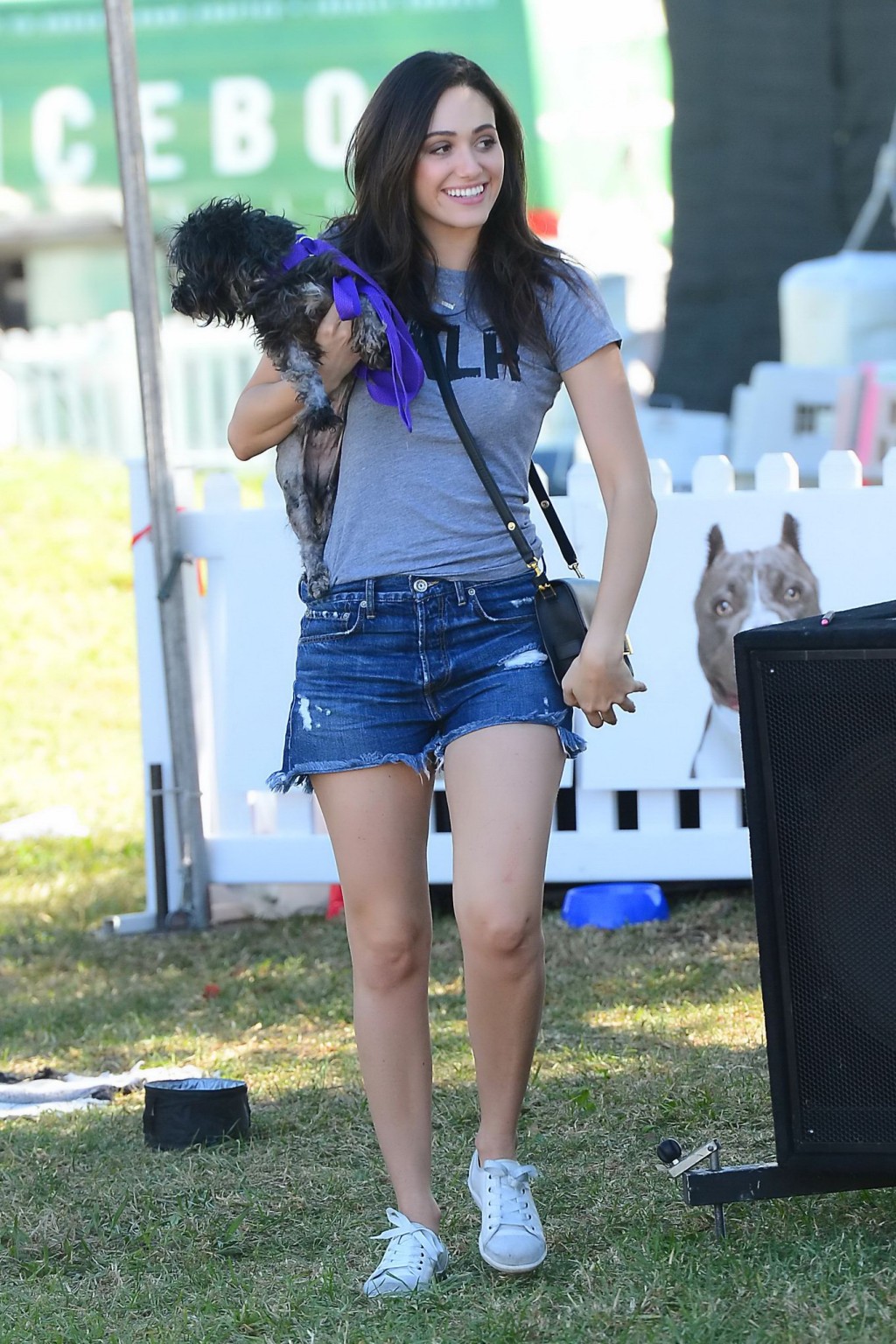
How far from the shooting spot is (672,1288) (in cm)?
269

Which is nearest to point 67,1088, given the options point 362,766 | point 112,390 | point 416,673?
point 362,766

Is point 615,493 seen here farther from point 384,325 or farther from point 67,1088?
point 67,1088

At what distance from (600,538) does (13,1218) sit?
2724 millimetres

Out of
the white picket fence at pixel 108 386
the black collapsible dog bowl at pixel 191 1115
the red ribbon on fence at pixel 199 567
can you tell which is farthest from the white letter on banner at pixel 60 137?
the black collapsible dog bowl at pixel 191 1115

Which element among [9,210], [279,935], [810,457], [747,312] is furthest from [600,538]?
[9,210]

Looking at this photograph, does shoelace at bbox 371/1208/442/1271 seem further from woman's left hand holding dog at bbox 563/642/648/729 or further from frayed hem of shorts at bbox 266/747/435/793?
woman's left hand holding dog at bbox 563/642/648/729

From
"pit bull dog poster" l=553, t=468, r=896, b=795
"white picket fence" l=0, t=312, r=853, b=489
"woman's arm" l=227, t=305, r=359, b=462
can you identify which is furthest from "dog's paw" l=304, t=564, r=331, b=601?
"white picket fence" l=0, t=312, r=853, b=489

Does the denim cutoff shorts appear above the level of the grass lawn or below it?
above

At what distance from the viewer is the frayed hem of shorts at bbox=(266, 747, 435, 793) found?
271 centimetres

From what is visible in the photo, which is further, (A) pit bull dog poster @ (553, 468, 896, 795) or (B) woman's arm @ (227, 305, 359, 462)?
(A) pit bull dog poster @ (553, 468, 896, 795)

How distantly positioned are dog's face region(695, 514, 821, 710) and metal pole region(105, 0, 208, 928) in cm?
161

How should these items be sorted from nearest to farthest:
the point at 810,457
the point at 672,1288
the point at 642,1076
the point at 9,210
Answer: the point at 672,1288 < the point at 642,1076 < the point at 810,457 < the point at 9,210

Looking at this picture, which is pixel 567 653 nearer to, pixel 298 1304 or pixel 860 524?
pixel 298 1304

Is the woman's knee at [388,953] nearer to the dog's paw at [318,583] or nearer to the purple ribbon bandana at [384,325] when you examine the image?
the dog's paw at [318,583]
